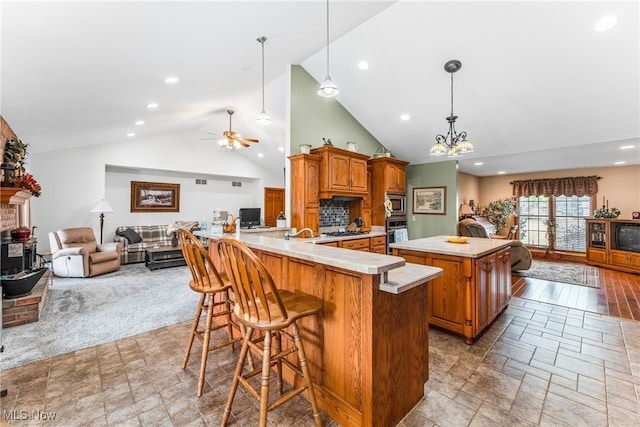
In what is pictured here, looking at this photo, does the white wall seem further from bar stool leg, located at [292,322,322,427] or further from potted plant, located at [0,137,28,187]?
bar stool leg, located at [292,322,322,427]

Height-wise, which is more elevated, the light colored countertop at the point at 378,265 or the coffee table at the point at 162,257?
the light colored countertop at the point at 378,265

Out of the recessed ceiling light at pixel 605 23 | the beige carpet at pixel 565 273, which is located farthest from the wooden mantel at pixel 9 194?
the beige carpet at pixel 565 273

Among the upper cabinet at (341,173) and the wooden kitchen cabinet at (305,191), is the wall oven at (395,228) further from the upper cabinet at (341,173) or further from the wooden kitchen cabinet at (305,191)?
the wooden kitchen cabinet at (305,191)

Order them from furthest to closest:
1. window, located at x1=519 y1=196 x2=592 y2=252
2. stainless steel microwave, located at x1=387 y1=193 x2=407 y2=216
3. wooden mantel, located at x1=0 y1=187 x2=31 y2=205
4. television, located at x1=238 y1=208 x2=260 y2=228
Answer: television, located at x1=238 y1=208 x2=260 y2=228, window, located at x1=519 y1=196 x2=592 y2=252, stainless steel microwave, located at x1=387 y1=193 x2=407 y2=216, wooden mantel, located at x1=0 y1=187 x2=31 y2=205

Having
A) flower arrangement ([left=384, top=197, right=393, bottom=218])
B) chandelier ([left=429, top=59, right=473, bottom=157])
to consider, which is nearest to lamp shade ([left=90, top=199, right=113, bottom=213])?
flower arrangement ([left=384, top=197, right=393, bottom=218])

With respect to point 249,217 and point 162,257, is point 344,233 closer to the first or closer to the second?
point 162,257

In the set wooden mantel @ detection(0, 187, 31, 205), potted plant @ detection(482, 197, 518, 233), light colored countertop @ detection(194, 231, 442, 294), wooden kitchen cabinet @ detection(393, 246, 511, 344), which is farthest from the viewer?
potted plant @ detection(482, 197, 518, 233)

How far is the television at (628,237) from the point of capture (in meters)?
5.34

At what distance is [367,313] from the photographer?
1461 mm

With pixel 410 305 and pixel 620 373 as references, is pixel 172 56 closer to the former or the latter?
pixel 410 305

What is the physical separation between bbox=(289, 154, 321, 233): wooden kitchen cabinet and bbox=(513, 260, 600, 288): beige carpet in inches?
163

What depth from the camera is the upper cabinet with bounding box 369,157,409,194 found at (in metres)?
5.68

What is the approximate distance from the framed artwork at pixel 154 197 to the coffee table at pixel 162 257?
5.48 feet

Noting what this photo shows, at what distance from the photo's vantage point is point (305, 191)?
4.52 m
